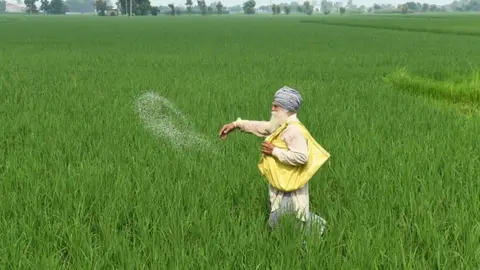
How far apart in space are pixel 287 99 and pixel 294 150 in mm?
203

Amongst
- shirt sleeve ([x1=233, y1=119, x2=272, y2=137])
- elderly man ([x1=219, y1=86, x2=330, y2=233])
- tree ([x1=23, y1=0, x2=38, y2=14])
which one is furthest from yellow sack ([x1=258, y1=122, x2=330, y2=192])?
tree ([x1=23, y1=0, x2=38, y2=14])

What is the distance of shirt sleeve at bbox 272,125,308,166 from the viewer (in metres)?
1.89

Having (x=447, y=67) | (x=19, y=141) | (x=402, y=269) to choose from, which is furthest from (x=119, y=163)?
(x=447, y=67)

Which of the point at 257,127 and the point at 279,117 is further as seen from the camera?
the point at 257,127

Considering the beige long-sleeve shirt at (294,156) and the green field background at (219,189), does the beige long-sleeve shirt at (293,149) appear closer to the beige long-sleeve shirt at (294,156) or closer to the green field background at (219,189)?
the beige long-sleeve shirt at (294,156)

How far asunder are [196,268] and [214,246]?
0.14 metres

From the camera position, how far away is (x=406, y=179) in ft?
9.20

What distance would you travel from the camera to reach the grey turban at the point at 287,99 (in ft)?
6.40

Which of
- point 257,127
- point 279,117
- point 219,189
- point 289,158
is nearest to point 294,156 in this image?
point 289,158

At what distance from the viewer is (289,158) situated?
1.89 metres

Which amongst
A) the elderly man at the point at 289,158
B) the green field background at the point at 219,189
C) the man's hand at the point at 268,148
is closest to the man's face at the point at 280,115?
the elderly man at the point at 289,158

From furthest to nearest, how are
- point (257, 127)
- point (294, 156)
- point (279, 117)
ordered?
point (257, 127), point (279, 117), point (294, 156)

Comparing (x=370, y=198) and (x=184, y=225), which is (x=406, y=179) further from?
Result: (x=184, y=225)

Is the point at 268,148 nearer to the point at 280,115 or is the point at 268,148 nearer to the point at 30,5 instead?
the point at 280,115
